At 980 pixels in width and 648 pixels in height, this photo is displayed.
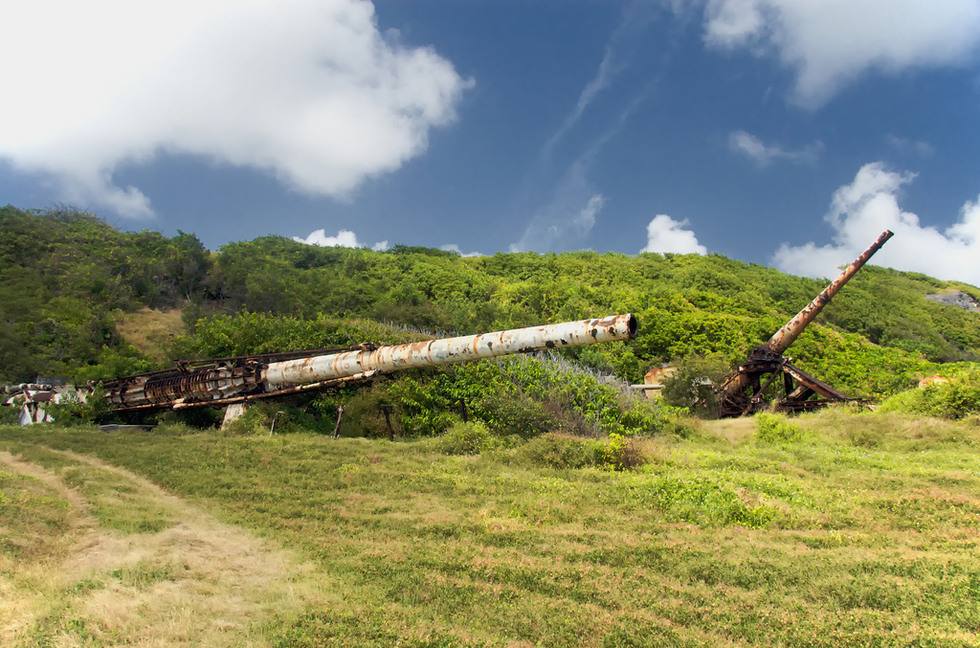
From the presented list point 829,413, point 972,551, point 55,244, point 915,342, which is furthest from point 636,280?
point 972,551

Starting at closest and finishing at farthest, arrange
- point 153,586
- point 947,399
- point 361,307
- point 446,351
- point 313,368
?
point 153,586 → point 446,351 → point 313,368 → point 947,399 → point 361,307

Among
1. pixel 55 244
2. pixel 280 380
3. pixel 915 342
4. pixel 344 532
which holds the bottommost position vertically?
pixel 344 532

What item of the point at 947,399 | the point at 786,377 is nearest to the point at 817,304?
the point at 786,377

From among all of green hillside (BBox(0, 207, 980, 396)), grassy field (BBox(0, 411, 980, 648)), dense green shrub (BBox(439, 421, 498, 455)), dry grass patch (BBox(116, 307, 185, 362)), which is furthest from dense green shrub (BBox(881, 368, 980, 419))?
dry grass patch (BBox(116, 307, 185, 362))

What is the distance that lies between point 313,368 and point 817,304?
17065 mm

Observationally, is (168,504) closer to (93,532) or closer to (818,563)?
(93,532)

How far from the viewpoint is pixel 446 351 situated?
461 inches

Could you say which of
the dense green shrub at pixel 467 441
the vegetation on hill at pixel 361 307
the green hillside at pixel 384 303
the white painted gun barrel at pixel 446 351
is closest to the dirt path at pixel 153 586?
the white painted gun barrel at pixel 446 351

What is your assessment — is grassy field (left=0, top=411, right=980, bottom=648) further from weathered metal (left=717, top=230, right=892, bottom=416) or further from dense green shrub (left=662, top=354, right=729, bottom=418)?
dense green shrub (left=662, top=354, right=729, bottom=418)

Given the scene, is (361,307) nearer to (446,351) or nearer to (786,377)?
(786,377)

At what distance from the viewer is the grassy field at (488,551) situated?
4.14 metres

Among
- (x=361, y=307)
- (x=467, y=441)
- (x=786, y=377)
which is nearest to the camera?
(x=467, y=441)

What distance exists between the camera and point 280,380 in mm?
15258

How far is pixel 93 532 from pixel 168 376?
11867mm
